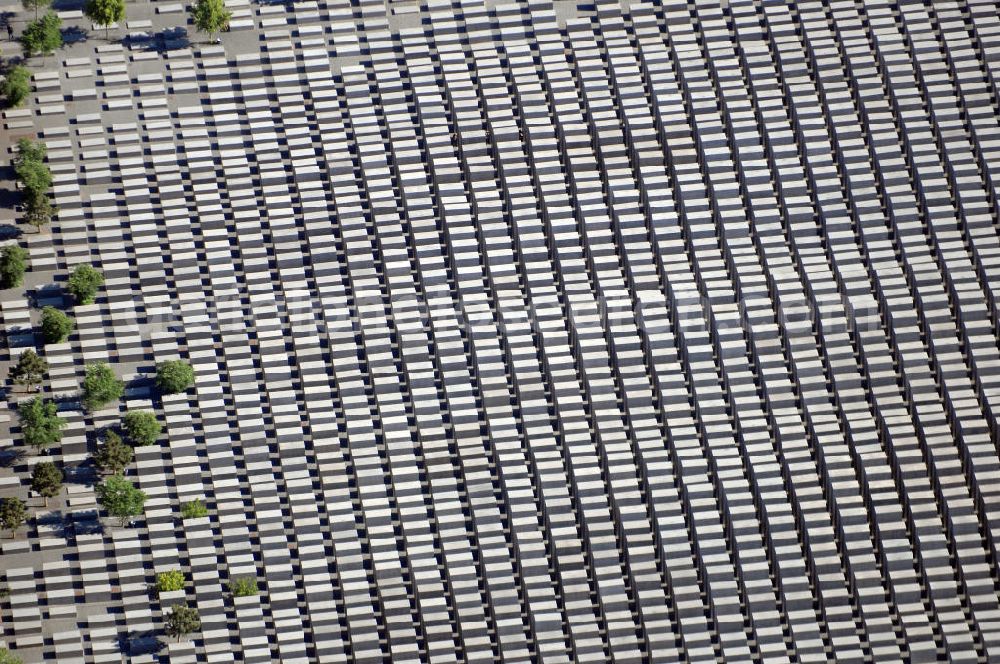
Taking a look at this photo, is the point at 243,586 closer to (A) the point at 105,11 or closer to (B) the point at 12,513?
(B) the point at 12,513

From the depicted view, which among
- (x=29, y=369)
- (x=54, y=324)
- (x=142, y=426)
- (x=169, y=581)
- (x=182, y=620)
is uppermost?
(x=54, y=324)

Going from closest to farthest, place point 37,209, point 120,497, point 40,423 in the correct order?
point 120,497
point 40,423
point 37,209

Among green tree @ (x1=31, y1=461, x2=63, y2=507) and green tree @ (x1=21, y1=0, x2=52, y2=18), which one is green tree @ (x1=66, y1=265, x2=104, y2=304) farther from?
green tree @ (x1=21, y1=0, x2=52, y2=18)

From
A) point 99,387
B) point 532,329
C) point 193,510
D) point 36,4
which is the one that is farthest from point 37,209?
point 532,329

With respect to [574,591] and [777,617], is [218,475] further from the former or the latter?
[777,617]

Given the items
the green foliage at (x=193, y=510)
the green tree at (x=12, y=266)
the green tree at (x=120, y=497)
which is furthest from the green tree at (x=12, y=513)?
the green tree at (x=12, y=266)
